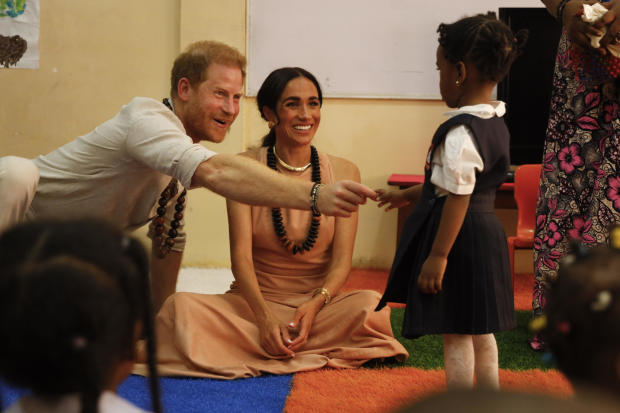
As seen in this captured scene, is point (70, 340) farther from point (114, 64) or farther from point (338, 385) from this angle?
point (114, 64)

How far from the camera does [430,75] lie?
15.5 feet

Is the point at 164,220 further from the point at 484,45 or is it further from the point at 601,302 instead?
the point at 601,302

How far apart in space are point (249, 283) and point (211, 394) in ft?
1.78

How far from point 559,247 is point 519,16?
2231 millimetres

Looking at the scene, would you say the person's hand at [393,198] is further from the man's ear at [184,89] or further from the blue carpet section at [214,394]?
the man's ear at [184,89]

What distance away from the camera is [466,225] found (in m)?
1.99

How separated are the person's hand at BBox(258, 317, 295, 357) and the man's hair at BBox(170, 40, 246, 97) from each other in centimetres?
95

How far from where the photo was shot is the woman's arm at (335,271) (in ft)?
8.68

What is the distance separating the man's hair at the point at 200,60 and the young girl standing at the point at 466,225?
89 centimetres

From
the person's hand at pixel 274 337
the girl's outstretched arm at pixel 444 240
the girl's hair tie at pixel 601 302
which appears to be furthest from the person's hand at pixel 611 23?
the girl's hair tie at pixel 601 302

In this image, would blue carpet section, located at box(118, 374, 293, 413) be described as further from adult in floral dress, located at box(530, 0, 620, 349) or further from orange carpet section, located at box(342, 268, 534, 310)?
orange carpet section, located at box(342, 268, 534, 310)

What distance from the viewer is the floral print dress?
2.54m

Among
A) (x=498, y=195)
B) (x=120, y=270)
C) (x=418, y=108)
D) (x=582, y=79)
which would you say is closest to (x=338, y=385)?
(x=582, y=79)

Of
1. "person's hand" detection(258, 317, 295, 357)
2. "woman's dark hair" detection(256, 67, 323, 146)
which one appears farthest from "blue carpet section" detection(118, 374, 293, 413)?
"woman's dark hair" detection(256, 67, 323, 146)
